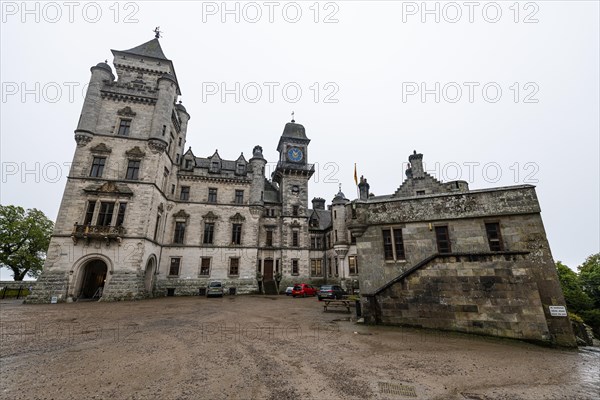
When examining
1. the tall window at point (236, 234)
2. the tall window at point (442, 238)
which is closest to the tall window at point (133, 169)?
the tall window at point (236, 234)

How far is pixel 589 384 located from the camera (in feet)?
17.6

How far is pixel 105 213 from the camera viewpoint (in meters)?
22.4

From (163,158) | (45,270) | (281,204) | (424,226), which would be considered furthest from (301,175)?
(45,270)

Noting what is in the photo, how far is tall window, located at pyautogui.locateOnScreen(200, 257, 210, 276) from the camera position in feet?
92.6

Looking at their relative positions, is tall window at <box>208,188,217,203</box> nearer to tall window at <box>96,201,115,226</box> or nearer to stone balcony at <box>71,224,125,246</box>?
tall window at <box>96,201,115,226</box>

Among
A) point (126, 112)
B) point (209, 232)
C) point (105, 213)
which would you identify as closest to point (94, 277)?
point (105, 213)

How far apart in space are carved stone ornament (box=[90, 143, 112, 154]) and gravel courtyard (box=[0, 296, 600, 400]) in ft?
60.8

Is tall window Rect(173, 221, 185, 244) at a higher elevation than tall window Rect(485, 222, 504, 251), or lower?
higher

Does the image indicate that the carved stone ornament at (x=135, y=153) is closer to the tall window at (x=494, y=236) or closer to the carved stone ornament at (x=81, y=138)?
the carved stone ornament at (x=81, y=138)

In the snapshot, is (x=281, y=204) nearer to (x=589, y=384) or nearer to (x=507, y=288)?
(x=507, y=288)

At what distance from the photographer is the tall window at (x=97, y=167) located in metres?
23.3

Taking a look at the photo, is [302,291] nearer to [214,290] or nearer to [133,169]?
[214,290]

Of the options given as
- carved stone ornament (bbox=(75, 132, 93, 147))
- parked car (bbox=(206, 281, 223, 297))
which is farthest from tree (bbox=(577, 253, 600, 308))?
carved stone ornament (bbox=(75, 132, 93, 147))

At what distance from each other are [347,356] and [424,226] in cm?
743
